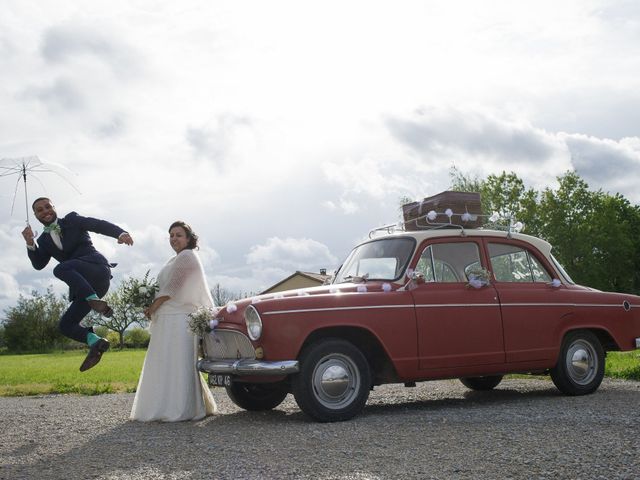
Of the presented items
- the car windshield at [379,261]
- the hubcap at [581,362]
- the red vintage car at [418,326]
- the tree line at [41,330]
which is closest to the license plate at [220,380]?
the red vintage car at [418,326]

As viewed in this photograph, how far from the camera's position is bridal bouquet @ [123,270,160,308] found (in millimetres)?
8672

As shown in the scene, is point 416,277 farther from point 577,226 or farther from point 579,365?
point 577,226

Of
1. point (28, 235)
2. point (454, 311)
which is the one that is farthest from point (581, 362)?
point (28, 235)

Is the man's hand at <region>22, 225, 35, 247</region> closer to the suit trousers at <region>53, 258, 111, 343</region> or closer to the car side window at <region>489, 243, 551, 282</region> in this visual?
the suit trousers at <region>53, 258, 111, 343</region>

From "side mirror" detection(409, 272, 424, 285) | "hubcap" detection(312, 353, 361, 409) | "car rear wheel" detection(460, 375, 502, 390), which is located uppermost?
"side mirror" detection(409, 272, 424, 285)

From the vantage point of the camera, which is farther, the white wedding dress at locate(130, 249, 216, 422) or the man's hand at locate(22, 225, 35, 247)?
the white wedding dress at locate(130, 249, 216, 422)

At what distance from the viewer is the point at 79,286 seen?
303 inches

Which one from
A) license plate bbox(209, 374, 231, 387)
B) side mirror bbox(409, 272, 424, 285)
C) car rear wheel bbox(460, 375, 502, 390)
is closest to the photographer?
license plate bbox(209, 374, 231, 387)

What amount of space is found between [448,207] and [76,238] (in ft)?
14.9

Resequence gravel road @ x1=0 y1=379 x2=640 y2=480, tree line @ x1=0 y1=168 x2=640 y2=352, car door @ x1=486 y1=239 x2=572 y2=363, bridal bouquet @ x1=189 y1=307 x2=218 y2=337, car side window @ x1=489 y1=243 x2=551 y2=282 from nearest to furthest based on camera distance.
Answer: gravel road @ x1=0 y1=379 x2=640 y2=480 → bridal bouquet @ x1=189 y1=307 x2=218 y2=337 → car door @ x1=486 y1=239 x2=572 y2=363 → car side window @ x1=489 y1=243 x2=551 y2=282 → tree line @ x1=0 y1=168 x2=640 y2=352

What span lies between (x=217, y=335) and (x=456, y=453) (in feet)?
10.9

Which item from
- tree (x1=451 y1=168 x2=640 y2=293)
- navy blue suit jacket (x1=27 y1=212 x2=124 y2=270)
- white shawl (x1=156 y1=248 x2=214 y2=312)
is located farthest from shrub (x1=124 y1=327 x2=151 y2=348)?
navy blue suit jacket (x1=27 y1=212 x2=124 y2=270)

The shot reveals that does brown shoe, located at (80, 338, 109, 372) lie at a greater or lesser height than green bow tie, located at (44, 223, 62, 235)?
lesser

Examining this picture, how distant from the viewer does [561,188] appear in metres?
50.3
